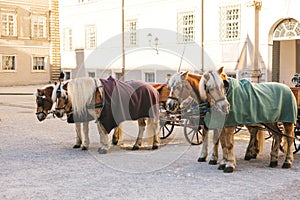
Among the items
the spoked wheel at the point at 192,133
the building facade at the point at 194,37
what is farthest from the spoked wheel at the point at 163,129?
the building facade at the point at 194,37

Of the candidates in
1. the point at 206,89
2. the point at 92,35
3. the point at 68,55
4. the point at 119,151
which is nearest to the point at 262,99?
the point at 206,89

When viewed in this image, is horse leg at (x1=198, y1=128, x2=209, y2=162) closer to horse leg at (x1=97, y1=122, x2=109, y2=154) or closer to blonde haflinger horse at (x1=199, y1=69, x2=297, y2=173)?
blonde haflinger horse at (x1=199, y1=69, x2=297, y2=173)

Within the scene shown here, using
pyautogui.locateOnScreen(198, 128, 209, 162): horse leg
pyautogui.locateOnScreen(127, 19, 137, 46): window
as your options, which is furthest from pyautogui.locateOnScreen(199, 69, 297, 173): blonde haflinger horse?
pyautogui.locateOnScreen(127, 19, 137, 46): window

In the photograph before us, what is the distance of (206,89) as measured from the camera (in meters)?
7.75

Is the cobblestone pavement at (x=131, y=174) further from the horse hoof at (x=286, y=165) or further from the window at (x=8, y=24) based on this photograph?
the window at (x=8, y=24)

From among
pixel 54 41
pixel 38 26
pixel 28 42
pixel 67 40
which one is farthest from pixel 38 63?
pixel 67 40

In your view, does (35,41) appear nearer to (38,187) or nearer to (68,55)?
(68,55)

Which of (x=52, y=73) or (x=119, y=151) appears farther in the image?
(x=52, y=73)

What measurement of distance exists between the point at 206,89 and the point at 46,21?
1351 inches

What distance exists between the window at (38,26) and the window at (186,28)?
60.9 feet

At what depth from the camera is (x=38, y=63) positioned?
39469 millimetres

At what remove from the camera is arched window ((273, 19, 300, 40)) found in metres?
19.9

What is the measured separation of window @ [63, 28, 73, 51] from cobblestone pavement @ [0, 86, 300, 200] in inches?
840

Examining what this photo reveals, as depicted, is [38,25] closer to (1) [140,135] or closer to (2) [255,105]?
(1) [140,135]
